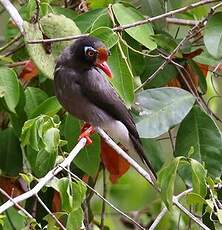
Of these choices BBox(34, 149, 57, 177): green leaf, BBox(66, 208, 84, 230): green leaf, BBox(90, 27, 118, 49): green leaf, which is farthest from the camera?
BBox(90, 27, 118, 49): green leaf

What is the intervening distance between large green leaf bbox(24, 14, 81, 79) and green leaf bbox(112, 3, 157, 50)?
153 millimetres

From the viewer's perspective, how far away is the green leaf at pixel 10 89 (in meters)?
2.95

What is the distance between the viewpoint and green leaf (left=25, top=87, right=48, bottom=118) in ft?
10.3

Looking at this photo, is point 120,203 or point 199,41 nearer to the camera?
point 199,41

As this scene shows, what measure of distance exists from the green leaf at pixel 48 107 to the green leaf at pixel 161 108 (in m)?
0.29

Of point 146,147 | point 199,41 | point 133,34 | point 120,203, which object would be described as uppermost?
point 133,34

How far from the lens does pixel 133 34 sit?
9.77 ft

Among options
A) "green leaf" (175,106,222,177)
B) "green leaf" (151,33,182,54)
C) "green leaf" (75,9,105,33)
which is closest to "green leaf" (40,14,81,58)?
"green leaf" (75,9,105,33)

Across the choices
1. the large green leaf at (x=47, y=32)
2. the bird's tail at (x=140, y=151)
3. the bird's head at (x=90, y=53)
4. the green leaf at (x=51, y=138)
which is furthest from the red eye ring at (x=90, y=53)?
the green leaf at (x=51, y=138)

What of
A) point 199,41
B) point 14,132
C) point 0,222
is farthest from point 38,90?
point 0,222

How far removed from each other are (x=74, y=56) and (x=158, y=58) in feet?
1.04

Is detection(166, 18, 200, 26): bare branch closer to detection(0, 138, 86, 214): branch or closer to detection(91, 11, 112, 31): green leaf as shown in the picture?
detection(91, 11, 112, 31): green leaf

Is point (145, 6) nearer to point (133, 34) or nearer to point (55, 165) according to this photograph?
point (133, 34)

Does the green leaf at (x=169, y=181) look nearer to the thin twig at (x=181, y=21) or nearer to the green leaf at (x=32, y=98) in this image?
the green leaf at (x=32, y=98)
